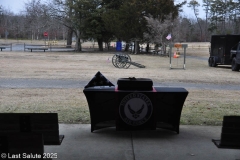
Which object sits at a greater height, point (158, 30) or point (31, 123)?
point (158, 30)

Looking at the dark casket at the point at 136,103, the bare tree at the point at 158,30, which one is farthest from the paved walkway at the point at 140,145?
the bare tree at the point at 158,30

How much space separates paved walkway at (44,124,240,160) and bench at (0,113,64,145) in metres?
0.40

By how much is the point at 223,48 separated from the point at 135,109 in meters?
20.7

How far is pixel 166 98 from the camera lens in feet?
18.6

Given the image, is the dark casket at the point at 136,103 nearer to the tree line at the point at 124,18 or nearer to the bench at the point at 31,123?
the bench at the point at 31,123

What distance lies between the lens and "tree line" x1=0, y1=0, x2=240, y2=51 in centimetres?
4219

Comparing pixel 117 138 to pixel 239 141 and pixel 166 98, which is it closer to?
pixel 166 98

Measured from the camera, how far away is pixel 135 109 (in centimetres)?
531

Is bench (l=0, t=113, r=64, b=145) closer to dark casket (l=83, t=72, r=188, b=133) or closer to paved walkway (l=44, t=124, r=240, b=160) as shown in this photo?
paved walkway (l=44, t=124, r=240, b=160)

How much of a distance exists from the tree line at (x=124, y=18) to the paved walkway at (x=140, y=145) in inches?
1404

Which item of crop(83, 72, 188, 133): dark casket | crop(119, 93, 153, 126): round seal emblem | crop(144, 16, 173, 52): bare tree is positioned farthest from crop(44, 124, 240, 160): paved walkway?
crop(144, 16, 173, 52): bare tree

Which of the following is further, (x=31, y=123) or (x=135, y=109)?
(x=135, y=109)

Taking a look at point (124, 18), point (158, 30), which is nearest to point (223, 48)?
point (158, 30)

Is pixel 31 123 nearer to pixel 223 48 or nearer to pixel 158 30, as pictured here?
pixel 223 48
